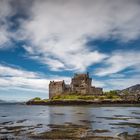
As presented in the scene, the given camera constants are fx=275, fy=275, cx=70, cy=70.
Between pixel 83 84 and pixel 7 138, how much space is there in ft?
556

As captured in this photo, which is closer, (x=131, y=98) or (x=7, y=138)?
(x=7, y=138)

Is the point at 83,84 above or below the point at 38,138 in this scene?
above

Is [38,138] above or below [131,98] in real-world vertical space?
below

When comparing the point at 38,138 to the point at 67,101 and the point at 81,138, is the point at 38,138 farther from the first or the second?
the point at 67,101

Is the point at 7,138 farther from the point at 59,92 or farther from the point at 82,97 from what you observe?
the point at 59,92

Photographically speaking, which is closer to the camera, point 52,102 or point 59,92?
point 52,102

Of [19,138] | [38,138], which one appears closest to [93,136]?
[38,138]

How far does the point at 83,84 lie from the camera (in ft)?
651

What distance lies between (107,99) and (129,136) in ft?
462

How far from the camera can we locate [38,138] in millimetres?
29891

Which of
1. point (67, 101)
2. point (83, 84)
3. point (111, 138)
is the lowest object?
point (111, 138)

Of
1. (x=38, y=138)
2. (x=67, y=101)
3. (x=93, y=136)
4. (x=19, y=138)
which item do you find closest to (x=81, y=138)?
(x=93, y=136)

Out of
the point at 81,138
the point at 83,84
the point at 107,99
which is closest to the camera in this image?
the point at 81,138

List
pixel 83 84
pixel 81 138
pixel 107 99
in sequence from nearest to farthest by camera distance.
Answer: pixel 81 138 < pixel 107 99 < pixel 83 84
